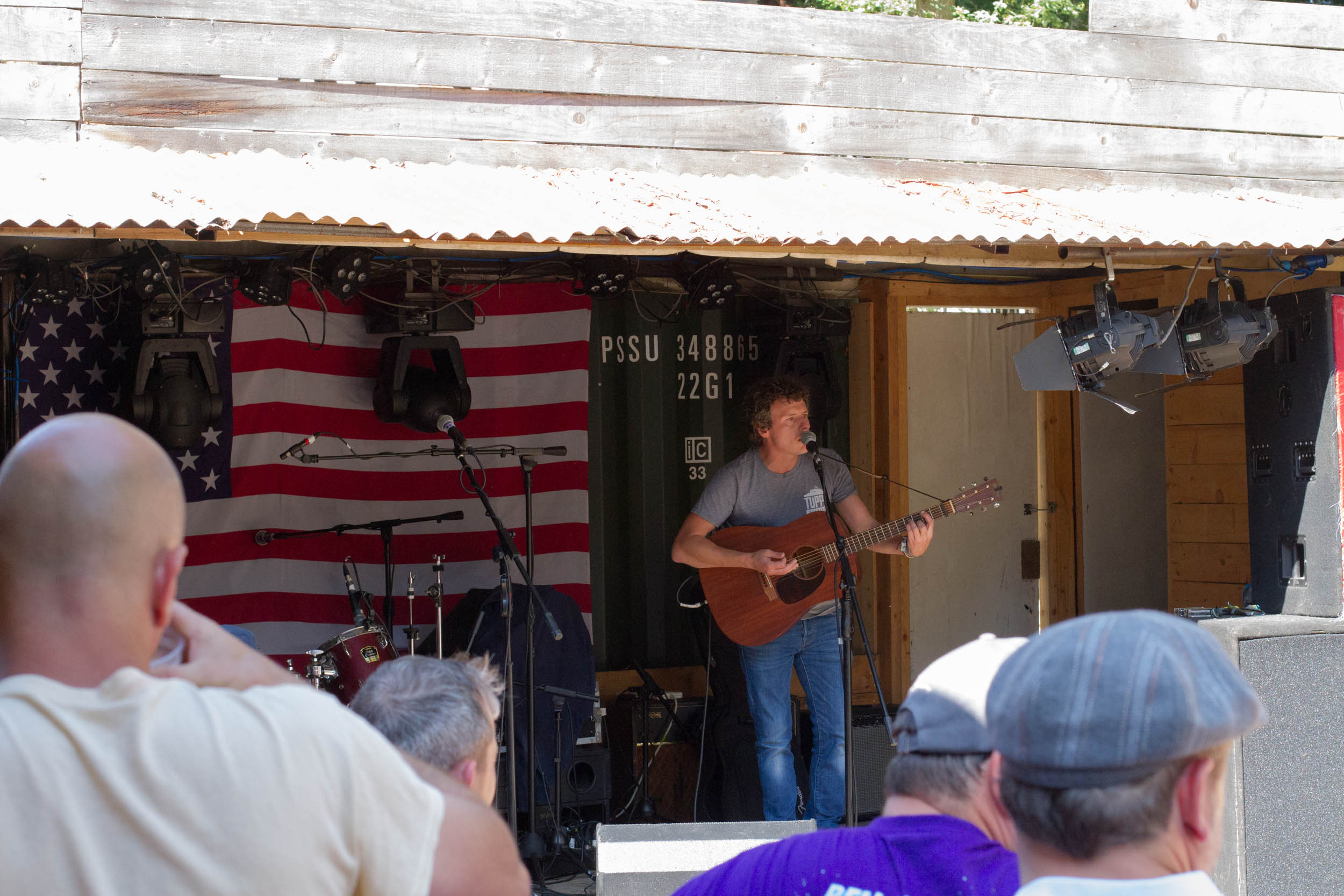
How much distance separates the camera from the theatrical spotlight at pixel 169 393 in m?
5.02

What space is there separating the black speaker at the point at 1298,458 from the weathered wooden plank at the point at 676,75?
1590mm

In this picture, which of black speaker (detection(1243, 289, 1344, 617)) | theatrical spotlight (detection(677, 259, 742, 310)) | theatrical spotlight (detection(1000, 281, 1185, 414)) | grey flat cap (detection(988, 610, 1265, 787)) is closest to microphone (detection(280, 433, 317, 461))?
theatrical spotlight (detection(677, 259, 742, 310))

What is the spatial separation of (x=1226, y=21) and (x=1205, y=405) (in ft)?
6.30

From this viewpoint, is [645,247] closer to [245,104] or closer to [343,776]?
[245,104]

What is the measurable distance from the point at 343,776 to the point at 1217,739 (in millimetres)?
870

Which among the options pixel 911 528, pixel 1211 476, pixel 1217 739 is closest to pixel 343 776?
pixel 1217 739

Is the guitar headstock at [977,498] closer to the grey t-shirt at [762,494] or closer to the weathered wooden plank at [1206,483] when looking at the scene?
the grey t-shirt at [762,494]

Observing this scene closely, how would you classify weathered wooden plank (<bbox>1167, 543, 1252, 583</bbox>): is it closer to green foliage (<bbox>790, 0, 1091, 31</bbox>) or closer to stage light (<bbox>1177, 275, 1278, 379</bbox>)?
stage light (<bbox>1177, 275, 1278, 379</bbox>)

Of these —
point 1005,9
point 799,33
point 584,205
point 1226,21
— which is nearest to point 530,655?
point 584,205

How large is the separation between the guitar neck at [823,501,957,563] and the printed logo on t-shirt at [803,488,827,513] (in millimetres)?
224

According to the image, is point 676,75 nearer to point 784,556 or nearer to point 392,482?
point 784,556

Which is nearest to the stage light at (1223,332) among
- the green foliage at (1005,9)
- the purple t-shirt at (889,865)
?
the purple t-shirt at (889,865)

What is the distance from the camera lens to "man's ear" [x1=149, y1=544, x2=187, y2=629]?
4.35ft

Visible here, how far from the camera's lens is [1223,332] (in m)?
4.64
